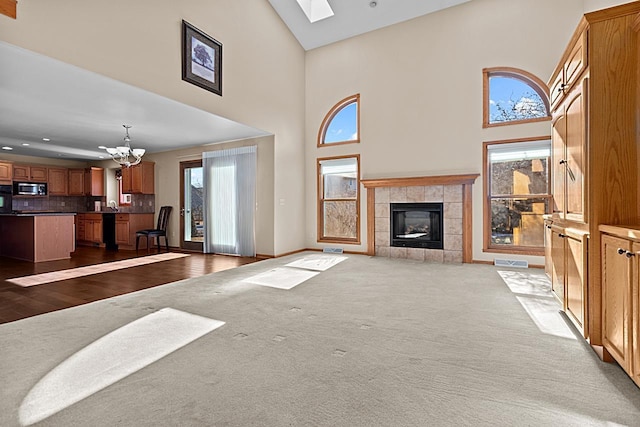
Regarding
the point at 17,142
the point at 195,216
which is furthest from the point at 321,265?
the point at 17,142

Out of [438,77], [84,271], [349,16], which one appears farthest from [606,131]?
[84,271]

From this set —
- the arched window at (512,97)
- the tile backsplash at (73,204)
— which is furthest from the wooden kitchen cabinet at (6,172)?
the arched window at (512,97)

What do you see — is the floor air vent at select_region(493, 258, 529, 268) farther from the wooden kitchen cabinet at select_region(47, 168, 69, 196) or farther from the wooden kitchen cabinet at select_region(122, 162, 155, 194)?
the wooden kitchen cabinet at select_region(47, 168, 69, 196)

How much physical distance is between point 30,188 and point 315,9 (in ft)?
26.9

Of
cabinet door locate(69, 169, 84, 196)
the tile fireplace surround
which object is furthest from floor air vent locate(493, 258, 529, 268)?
cabinet door locate(69, 169, 84, 196)

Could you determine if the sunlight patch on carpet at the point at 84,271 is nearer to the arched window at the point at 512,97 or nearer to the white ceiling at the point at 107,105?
the white ceiling at the point at 107,105

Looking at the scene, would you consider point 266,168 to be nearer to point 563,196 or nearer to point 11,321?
point 11,321

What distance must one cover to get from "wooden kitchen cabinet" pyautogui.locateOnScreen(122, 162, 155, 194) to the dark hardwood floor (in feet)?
5.58

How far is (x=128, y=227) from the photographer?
7.42m

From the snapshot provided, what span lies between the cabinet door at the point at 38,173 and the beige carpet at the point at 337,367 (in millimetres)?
7292

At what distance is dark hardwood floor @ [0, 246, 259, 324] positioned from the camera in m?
3.25

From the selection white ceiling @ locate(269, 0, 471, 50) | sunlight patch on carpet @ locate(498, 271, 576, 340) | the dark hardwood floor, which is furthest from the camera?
white ceiling @ locate(269, 0, 471, 50)

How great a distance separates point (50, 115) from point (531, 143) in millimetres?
7516

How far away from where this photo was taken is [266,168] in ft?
20.6
